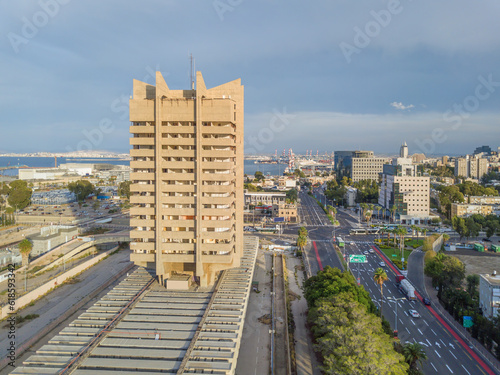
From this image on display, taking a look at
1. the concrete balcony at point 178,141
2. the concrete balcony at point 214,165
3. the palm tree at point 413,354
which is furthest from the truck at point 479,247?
the concrete balcony at point 178,141

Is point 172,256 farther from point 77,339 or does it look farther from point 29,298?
point 29,298

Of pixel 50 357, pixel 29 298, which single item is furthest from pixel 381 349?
pixel 29 298

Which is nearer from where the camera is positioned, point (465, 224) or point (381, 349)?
point (381, 349)

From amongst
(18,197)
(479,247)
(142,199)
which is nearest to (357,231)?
(479,247)

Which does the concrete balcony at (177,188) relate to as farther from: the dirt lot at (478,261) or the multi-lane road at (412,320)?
the dirt lot at (478,261)

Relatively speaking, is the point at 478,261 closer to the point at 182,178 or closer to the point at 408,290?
the point at 408,290

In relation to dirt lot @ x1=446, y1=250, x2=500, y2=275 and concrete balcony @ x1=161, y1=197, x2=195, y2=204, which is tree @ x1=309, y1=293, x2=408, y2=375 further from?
dirt lot @ x1=446, y1=250, x2=500, y2=275

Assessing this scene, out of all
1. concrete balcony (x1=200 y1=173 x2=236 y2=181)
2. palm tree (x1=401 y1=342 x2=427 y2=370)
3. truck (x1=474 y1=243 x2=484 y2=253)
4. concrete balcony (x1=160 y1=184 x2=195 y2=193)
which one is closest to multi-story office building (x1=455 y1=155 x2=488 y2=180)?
truck (x1=474 y1=243 x2=484 y2=253)

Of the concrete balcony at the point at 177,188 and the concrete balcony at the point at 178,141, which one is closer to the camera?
the concrete balcony at the point at 178,141
